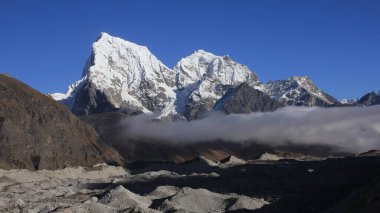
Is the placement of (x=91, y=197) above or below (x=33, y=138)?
below

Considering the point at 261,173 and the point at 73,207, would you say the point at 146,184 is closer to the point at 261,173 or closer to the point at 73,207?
the point at 261,173

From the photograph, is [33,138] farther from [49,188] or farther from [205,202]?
[205,202]

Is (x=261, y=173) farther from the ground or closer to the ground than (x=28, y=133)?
closer to the ground

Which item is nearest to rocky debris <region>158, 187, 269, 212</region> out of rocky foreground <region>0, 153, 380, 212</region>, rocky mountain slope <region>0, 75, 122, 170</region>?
rocky foreground <region>0, 153, 380, 212</region>

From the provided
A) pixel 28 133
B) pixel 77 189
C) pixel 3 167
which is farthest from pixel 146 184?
pixel 28 133

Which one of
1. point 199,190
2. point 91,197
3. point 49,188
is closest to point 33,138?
point 49,188

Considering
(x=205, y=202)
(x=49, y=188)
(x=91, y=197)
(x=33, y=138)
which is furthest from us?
(x=33, y=138)

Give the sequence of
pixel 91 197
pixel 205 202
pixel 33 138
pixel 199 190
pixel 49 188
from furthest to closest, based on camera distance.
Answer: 1. pixel 33 138
2. pixel 49 188
3. pixel 91 197
4. pixel 199 190
5. pixel 205 202
